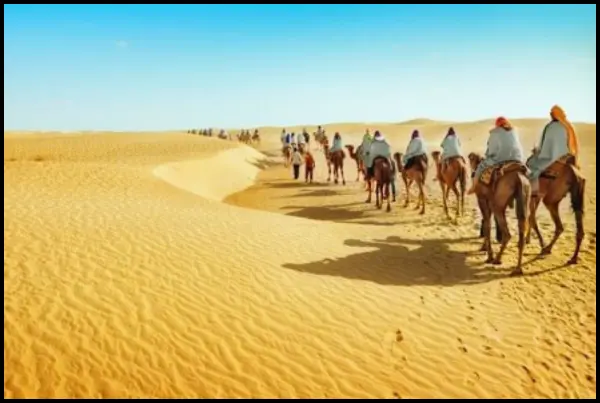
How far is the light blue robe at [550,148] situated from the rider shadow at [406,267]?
2375 millimetres

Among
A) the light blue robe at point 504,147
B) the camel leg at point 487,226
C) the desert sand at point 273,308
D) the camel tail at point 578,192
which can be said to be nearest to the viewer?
the desert sand at point 273,308

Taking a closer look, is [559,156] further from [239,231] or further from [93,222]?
[93,222]

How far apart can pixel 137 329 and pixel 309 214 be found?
10.5 meters

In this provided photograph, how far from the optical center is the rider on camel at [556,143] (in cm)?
881

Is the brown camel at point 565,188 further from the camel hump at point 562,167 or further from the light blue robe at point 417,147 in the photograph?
the light blue robe at point 417,147

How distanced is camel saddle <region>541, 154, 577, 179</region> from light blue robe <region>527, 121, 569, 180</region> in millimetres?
77

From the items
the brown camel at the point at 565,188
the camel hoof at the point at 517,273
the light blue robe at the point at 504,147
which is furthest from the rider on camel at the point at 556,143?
the camel hoof at the point at 517,273

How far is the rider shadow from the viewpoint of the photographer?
321 inches

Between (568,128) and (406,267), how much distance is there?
14.1 feet

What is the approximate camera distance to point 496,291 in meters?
7.78

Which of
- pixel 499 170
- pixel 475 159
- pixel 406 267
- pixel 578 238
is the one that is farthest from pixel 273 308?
pixel 475 159

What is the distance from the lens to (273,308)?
6.38 meters

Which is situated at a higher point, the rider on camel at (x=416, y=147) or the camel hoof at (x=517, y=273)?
the rider on camel at (x=416, y=147)

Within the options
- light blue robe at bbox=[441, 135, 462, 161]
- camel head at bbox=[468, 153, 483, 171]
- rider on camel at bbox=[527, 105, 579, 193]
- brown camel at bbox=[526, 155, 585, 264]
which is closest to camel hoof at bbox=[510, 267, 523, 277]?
brown camel at bbox=[526, 155, 585, 264]
